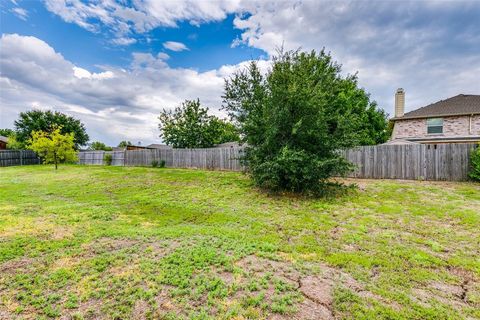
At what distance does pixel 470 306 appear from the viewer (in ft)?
8.31

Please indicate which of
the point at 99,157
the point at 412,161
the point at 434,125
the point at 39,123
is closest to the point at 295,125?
the point at 412,161

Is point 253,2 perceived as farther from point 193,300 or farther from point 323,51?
point 193,300

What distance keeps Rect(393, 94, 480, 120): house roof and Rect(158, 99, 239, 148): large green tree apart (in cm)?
1814

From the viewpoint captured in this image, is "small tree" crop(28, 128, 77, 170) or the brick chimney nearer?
"small tree" crop(28, 128, 77, 170)

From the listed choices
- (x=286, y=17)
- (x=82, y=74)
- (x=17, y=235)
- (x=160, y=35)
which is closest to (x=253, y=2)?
(x=286, y=17)

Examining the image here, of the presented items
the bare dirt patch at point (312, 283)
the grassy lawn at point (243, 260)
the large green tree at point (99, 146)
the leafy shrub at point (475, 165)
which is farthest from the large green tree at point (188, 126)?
the bare dirt patch at point (312, 283)

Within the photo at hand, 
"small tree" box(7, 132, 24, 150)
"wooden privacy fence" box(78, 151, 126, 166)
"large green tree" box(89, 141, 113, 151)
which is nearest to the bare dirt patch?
"wooden privacy fence" box(78, 151, 126, 166)

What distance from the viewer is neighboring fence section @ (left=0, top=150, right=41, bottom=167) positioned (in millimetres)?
24750

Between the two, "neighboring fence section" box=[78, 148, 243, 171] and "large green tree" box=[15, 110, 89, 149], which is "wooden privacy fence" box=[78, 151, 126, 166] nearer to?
"neighboring fence section" box=[78, 148, 243, 171]

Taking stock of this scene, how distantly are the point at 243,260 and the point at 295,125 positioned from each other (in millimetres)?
4856

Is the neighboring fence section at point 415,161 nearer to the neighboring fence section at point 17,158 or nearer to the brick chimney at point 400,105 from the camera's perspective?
the brick chimney at point 400,105

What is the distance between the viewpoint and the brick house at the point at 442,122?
1562 centimetres

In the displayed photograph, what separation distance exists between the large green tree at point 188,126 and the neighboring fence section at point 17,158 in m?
14.7

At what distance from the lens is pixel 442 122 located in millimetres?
16516
